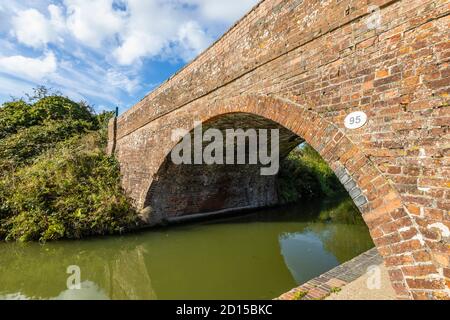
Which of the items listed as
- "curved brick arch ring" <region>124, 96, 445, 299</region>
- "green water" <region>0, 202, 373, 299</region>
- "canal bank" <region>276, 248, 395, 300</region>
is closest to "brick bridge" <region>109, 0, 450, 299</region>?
"curved brick arch ring" <region>124, 96, 445, 299</region>

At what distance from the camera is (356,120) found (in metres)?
2.85

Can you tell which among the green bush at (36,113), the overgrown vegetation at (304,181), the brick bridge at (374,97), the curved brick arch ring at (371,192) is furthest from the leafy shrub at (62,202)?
the overgrown vegetation at (304,181)

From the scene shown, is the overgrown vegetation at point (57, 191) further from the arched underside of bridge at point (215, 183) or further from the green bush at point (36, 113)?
the green bush at point (36, 113)

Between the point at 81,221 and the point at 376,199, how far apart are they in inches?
282

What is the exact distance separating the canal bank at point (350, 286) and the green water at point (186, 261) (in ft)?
3.83

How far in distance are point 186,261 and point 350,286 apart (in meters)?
3.81

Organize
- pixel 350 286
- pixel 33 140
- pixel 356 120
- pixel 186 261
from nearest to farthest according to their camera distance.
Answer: pixel 356 120, pixel 350 286, pixel 186 261, pixel 33 140

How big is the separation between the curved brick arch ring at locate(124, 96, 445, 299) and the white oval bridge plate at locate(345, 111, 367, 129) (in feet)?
0.37

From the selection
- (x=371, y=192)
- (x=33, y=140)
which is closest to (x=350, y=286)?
(x=371, y=192)

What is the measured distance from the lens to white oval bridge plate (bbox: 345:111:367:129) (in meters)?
2.78

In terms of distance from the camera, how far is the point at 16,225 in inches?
279

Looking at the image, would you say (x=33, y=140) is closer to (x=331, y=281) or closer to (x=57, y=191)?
(x=57, y=191)
